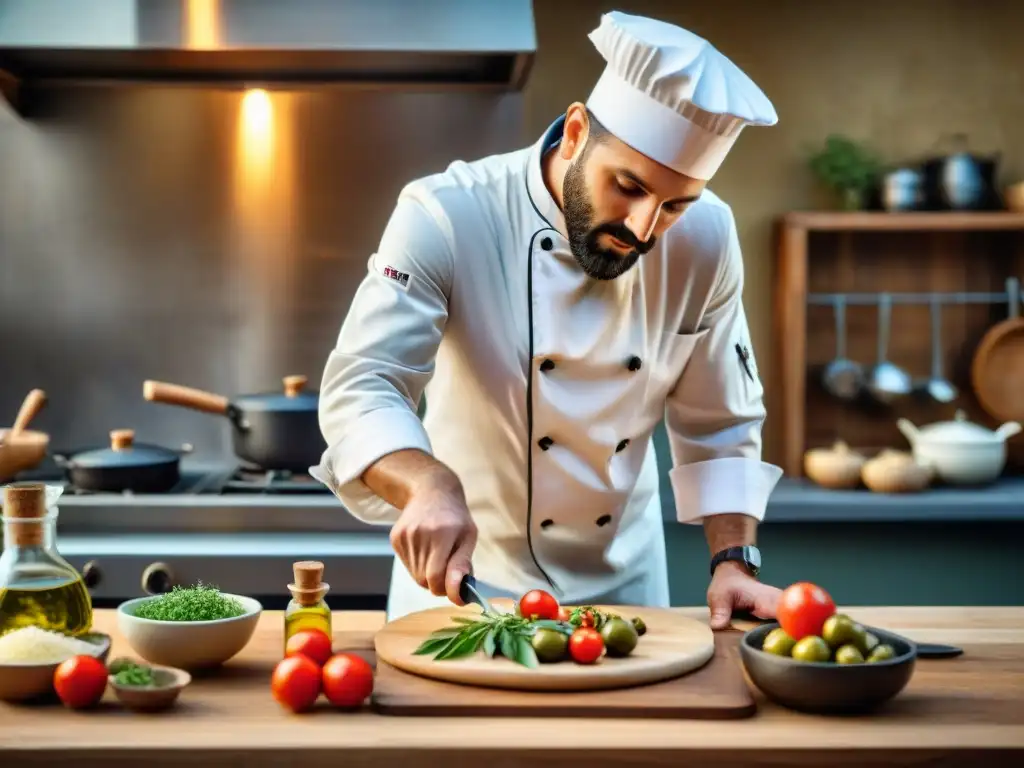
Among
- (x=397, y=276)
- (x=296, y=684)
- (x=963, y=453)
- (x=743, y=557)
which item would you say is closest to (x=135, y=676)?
(x=296, y=684)

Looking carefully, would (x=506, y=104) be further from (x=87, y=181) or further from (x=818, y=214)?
(x=87, y=181)

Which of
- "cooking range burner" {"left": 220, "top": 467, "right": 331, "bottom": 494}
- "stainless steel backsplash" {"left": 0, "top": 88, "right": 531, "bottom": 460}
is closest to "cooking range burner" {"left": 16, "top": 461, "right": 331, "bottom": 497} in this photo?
"cooking range burner" {"left": 220, "top": 467, "right": 331, "bottom": 494}

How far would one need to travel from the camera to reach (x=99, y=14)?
8.54ft

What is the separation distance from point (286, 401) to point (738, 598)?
1332mm

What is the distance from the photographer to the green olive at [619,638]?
1.30 m

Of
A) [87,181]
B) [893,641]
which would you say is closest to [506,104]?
[87,181]

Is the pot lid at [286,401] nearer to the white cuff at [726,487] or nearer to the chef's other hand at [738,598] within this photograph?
the white cuff at [726,487]

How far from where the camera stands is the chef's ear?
1599 mm

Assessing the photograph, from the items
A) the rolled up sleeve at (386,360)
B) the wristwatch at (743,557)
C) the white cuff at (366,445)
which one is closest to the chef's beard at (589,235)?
the rolled up sleeve at (386,360)

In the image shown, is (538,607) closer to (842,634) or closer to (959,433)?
(842,634)

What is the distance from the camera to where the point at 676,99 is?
1530 mm

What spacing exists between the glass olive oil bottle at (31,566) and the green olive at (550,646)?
0.53m

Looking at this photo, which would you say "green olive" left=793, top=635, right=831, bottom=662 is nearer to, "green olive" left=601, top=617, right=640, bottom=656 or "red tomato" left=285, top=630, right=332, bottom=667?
"green olive" left=601, top=617, right=640, bottom=656

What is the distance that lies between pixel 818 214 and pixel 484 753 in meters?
2.26
